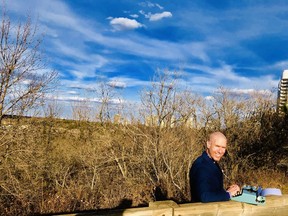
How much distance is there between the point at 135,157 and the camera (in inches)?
508

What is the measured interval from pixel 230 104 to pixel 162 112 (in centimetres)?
535

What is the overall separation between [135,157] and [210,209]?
10760 mm

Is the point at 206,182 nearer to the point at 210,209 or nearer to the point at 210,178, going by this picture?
the point at 210,178

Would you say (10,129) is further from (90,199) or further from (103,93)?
(103,93)

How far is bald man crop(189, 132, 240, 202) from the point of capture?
2.46 metres

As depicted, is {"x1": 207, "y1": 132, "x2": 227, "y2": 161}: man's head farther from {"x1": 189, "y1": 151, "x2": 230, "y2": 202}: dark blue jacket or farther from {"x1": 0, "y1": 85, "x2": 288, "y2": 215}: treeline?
{"x1": 0, "y1": 85, "x2": 288, "y2": 215}: treeline

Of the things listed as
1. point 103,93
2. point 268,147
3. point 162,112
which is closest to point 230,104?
point 268,147

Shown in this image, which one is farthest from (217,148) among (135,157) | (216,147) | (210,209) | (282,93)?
(282,93)

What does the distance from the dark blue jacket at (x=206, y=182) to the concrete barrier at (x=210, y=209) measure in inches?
4.0

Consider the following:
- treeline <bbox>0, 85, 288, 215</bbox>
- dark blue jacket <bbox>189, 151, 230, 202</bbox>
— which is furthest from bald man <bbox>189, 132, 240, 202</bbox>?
treeline <bbox>0, 85, 288, 215</bbox>

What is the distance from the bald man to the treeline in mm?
8359

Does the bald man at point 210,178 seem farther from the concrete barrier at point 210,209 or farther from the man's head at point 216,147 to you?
the concrete barrier at point 210,209

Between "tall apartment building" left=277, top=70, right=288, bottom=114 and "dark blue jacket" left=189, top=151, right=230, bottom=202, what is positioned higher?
"tall apartment building" left=277, top=70, right=288, bottom=114

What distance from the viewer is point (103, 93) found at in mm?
18266
